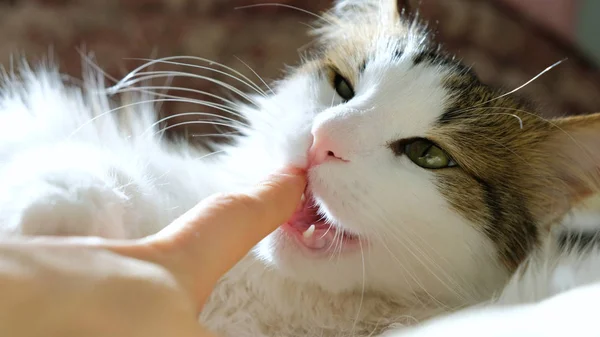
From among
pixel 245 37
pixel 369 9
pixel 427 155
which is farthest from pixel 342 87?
pixel 245 37

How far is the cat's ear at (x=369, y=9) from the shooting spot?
104 centimetres

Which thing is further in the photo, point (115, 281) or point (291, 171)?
point (291, 171)

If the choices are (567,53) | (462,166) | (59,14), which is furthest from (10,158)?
(567,53)

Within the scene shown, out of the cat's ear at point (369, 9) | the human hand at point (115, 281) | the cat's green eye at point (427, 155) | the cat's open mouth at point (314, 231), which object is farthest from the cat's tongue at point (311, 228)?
the cat's ear at point (369, 9)

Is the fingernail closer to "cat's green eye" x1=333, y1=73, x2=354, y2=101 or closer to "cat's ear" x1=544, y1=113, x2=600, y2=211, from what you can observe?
"cat's green eye" x1=333, y1=73, x2=354, y2=101

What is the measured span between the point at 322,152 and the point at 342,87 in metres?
0.25

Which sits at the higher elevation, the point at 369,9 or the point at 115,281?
the point at 369,9

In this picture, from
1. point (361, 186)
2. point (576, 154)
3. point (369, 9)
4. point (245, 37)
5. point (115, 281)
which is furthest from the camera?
point (245, 37)

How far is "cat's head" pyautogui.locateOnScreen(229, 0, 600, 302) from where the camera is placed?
0.68 m

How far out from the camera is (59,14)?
1.48 metres

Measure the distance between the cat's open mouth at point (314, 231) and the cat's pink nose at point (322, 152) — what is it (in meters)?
0.05

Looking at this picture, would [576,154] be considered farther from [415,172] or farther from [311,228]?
[311,228]

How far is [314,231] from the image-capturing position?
0.72 m

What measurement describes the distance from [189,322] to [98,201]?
1.01ft
